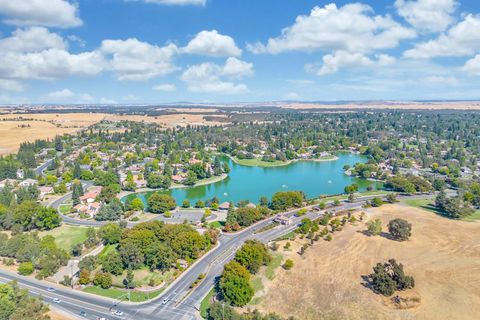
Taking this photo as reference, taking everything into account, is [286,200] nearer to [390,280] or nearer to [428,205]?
[428,205]

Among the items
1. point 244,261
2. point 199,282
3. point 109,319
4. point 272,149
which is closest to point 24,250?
point 109,319

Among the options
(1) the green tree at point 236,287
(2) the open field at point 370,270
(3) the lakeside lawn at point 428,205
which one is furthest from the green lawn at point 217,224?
(3) the lakeside lawn at point 428,205

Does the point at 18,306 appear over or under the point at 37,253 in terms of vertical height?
over

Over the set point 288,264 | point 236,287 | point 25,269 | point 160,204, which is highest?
point 236,287

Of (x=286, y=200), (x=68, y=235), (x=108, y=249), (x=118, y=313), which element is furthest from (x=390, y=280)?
(x=68, y=235)

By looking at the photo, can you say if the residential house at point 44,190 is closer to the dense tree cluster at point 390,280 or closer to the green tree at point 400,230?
the dense tree cluster at point 390,280

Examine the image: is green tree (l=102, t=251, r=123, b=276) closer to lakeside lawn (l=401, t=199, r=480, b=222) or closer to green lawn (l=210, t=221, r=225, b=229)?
green lawn (l=210, t=221, r=225, b=229)
